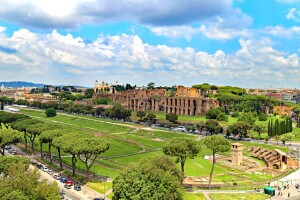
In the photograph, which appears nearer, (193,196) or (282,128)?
(193,196)

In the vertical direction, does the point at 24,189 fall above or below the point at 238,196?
above

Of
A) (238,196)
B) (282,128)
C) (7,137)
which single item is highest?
(7,137)

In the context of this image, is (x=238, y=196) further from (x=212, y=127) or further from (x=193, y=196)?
(x=212, y=127)

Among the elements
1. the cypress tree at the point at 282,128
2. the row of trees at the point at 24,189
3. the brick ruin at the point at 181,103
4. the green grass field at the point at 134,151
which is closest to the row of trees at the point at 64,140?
the green grass field at the point at 134,151

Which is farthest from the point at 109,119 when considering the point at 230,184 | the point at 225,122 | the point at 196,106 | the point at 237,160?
the point at 230,184

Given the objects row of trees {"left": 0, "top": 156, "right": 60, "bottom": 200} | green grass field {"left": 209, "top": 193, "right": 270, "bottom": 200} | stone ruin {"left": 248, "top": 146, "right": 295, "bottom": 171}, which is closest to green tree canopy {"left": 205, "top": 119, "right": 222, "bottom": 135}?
stone ruin {"left": 248, "top": 146, "right": 295, "bottom": 171}

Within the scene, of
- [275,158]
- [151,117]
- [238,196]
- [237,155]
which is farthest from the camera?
[151,117]

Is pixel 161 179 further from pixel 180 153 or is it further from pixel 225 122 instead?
pixel 225 122

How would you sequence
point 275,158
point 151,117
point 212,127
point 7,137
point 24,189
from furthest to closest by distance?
point 151,117, point 212,127, point 275,158, point 7,137, point 24,189

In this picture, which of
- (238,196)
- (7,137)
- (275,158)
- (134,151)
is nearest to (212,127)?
(275,158)

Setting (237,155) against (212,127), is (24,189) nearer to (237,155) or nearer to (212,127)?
(237,155)

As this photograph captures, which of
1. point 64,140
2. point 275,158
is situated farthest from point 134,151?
point 275,158
